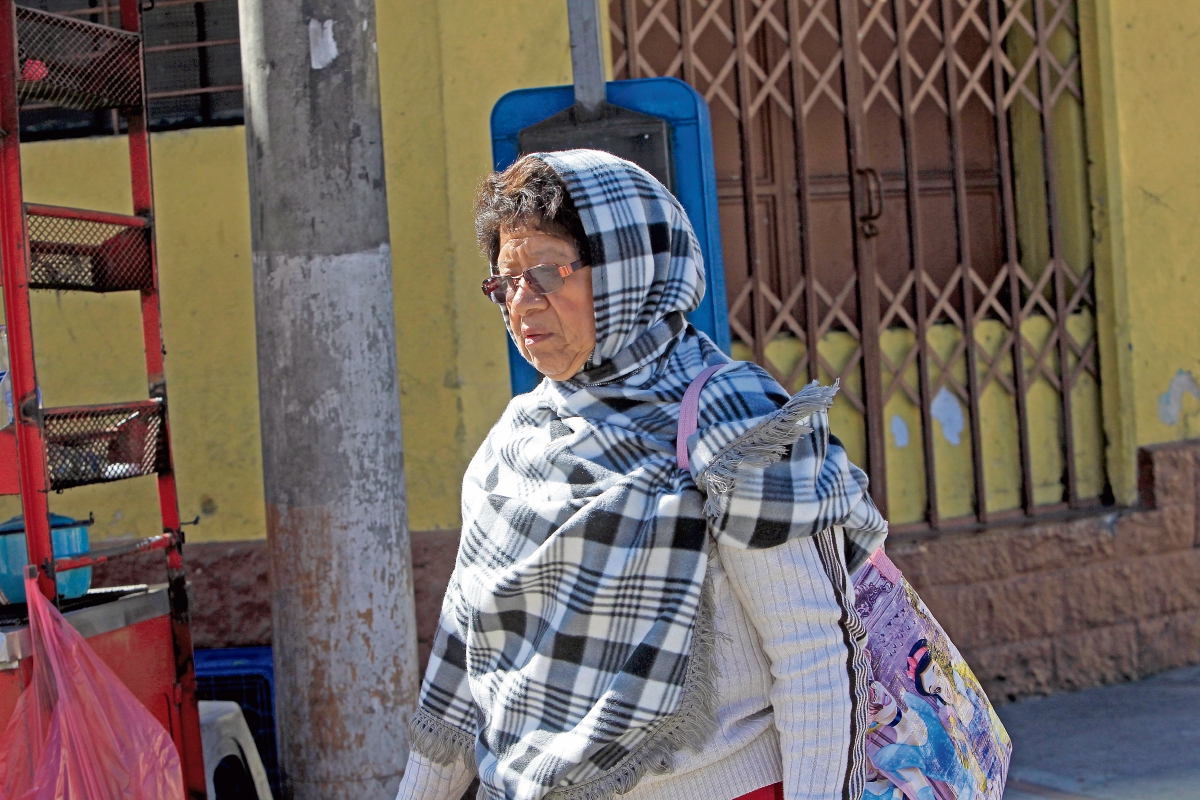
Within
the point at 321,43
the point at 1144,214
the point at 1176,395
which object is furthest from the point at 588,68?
the point at 1176,395

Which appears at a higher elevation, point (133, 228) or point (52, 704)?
point (133, 228)

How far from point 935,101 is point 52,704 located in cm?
402

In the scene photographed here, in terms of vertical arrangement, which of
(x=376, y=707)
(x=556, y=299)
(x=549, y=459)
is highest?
(x=556, y=299)

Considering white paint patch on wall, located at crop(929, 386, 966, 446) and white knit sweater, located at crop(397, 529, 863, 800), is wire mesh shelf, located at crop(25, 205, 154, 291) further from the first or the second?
white paint patch on wall, located at crop(929, 386, 966, 446)

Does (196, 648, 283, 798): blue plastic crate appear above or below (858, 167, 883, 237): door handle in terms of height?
below

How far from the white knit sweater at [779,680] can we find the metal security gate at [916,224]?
9.68 ft

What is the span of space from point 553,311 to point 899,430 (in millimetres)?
3314

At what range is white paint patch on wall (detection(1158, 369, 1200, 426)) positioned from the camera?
5066 mm

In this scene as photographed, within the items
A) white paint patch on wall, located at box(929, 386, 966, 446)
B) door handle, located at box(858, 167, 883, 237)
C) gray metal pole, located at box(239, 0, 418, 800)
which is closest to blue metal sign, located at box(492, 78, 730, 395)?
gray metal pole, located at box(239, 0, 418, 800)

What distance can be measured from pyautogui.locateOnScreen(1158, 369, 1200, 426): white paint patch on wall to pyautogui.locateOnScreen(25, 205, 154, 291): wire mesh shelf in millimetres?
4174

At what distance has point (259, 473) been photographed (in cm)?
440

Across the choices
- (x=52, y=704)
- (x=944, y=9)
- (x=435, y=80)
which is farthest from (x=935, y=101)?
(x=52, y=704)

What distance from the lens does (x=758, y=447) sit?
1553 millimetres

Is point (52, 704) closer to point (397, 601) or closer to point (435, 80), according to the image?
point (397, 601)
